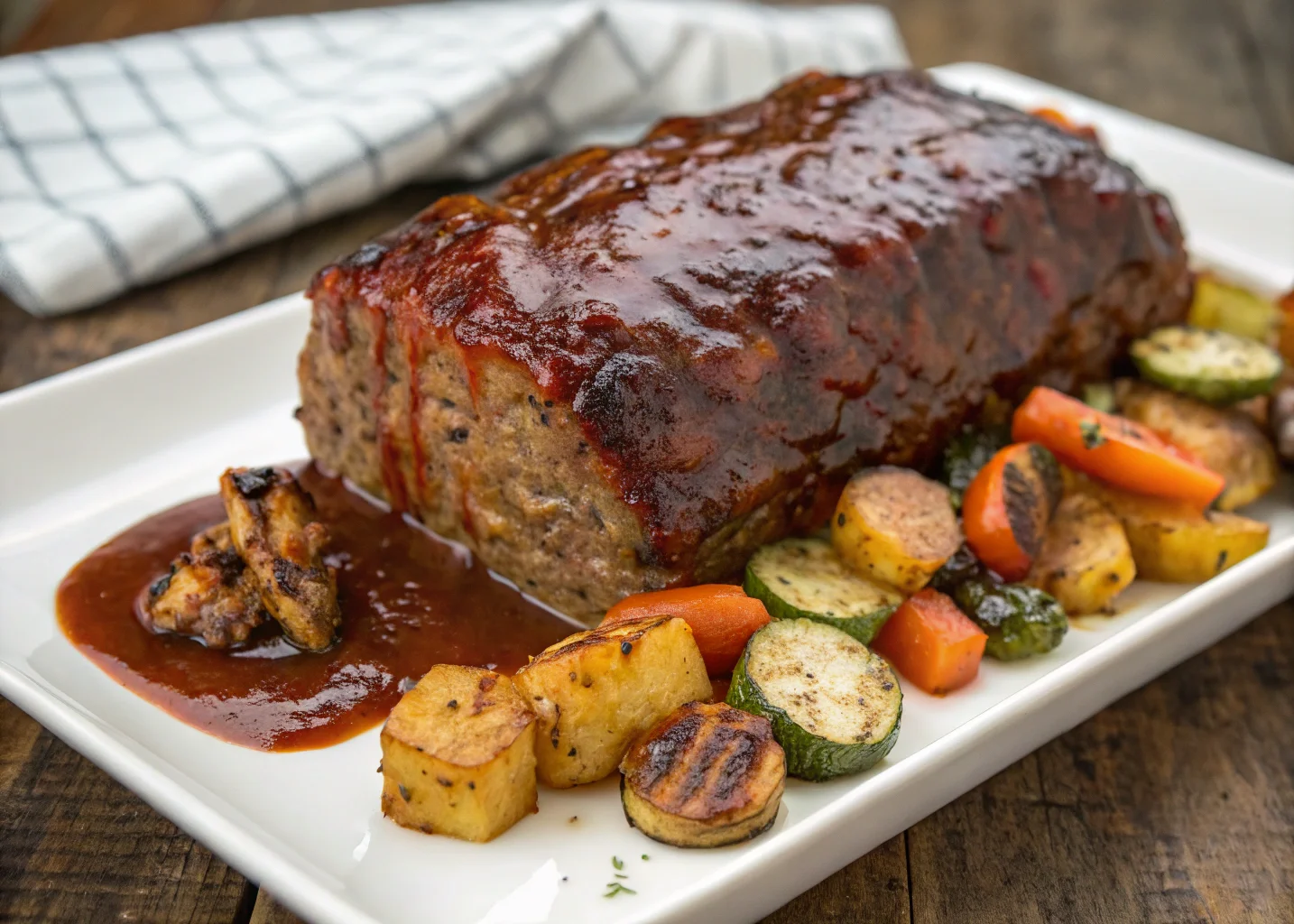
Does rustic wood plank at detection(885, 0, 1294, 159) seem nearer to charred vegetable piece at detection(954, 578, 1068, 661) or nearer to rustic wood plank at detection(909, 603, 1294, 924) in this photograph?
rustic wood plank at detection(909, 603, 1294, 924)

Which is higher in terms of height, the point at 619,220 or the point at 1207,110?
the point at 619,220

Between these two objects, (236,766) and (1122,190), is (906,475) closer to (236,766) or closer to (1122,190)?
(1122,190)

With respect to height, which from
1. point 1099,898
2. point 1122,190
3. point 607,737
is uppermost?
point 1122,190

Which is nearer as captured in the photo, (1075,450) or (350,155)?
(1075,450)

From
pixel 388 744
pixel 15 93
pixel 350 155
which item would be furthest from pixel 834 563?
pixel 15 93

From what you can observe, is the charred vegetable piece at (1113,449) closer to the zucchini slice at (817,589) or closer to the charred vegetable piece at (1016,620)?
the charred vegetable piece at (1016,620)

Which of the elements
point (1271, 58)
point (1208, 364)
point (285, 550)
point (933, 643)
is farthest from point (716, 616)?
point (1271, 58)
